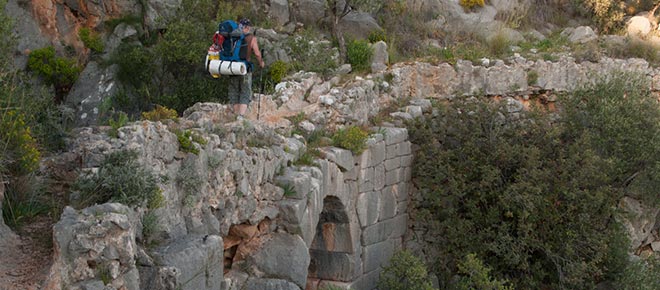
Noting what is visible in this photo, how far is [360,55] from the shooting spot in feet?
52.9

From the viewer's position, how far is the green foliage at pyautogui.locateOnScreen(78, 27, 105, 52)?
18.1m

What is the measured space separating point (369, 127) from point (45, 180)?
7.25 meters

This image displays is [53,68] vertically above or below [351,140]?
below

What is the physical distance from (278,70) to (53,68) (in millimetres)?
5908

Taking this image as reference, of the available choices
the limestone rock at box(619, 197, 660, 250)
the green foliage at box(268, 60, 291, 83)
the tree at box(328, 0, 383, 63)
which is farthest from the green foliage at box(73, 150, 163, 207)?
the tree at box(328, 0, 383, 63)

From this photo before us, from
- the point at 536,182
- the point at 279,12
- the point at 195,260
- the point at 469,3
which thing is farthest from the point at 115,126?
the point at 469,3

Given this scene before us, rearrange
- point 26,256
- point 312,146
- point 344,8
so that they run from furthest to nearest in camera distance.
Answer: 1. point 344,8
2. point 312,146
3. point 26,256

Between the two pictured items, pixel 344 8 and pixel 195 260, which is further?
pixel 344 8

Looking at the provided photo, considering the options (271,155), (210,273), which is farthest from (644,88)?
(210,273)

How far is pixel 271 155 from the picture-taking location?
28.0 feet

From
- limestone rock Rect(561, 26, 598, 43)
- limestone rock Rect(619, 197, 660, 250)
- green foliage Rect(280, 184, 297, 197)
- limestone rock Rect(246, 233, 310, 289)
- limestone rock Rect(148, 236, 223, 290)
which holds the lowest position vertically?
limestone rock Rect(619, 197, 660, 250)

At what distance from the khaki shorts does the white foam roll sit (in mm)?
559

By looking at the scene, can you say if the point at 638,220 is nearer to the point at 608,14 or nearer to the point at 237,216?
the point at 237,216

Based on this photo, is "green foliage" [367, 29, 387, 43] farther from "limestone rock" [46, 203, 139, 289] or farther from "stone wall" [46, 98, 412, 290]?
"limestone rock" [46, 203, 139, 289]
